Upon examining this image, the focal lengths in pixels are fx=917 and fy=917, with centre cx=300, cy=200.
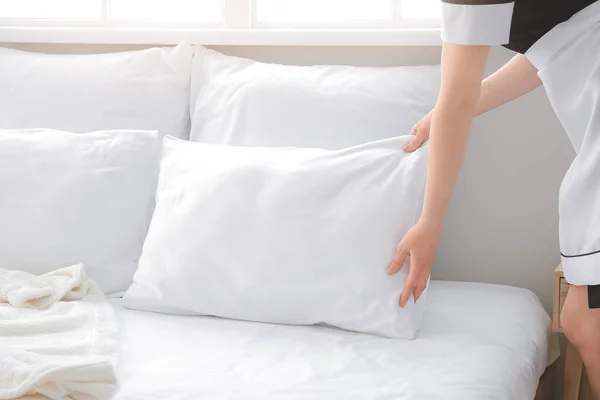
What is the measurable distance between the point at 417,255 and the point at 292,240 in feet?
0.89

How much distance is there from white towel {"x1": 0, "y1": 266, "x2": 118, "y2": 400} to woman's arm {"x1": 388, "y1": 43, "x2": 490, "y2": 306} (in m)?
0.64

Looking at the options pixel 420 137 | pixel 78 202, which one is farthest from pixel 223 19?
pixel 420 137

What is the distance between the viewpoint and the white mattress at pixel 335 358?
1.58 meters

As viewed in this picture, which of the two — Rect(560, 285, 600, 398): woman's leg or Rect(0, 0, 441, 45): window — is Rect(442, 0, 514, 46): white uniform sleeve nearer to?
Rect(560, 285, 600, 398): woman's leg

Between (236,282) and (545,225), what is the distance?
35.8 inches

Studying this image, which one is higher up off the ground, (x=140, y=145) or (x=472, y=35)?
(x=472, y=35)

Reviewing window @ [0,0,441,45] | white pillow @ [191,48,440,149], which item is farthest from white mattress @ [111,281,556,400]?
window @ [0,0,441,45]

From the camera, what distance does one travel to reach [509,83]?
195cm

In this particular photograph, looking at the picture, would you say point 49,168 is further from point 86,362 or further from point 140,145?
point 86,362

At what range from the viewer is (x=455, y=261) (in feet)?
8.10

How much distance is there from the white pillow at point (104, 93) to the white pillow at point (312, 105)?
9 cm

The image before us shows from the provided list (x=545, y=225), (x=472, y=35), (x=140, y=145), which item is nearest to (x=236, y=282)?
(x=140, y=145)

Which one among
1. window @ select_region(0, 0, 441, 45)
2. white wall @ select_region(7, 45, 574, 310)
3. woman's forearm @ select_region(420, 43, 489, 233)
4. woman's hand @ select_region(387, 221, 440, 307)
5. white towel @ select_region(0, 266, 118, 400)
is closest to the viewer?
white towel @ select_region(0, 266, 118, 400)

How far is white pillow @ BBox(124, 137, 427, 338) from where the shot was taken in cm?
187
